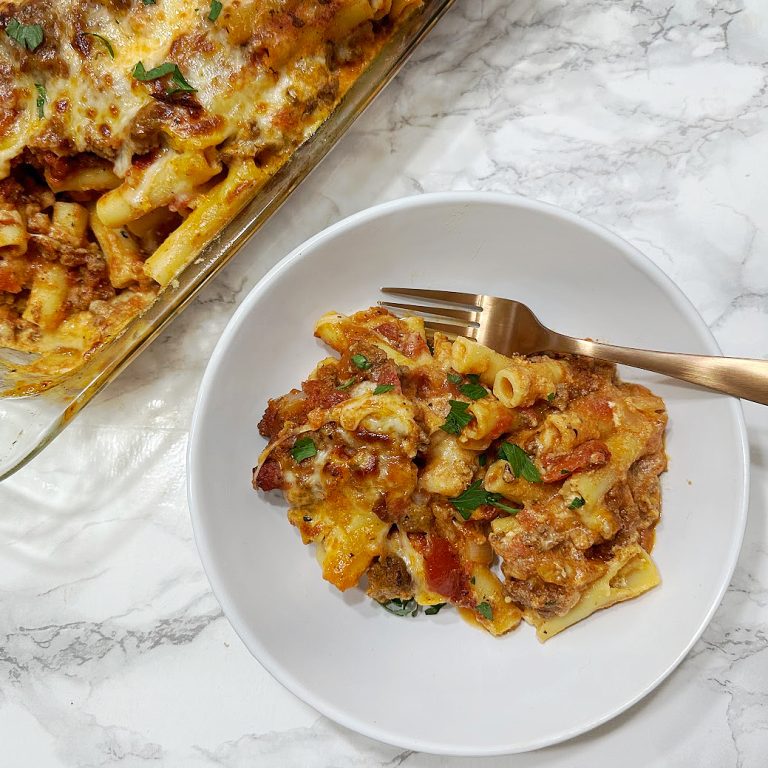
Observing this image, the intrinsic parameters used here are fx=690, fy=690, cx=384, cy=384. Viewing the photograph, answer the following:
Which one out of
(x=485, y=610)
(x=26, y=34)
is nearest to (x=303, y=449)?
(x=485, y=610)

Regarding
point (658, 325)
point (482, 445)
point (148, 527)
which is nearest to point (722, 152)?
point (658, 325)

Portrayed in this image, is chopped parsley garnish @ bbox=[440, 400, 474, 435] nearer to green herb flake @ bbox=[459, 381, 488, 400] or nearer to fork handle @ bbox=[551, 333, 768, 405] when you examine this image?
green herb flake @ bbox=[459, 381, 488, 400]

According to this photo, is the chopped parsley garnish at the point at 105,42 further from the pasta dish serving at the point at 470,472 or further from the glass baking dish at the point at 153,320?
A: the pasta dish serving at the point at 470,472

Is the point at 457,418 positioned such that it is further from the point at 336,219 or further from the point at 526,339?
the point at 336,219

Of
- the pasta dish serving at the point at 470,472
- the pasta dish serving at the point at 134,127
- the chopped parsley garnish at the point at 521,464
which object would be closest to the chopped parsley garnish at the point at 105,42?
the pasta dish serving at the point at 134,127

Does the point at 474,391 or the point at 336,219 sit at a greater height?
the point at 336,219

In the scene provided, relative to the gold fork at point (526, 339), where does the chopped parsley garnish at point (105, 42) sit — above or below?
above
